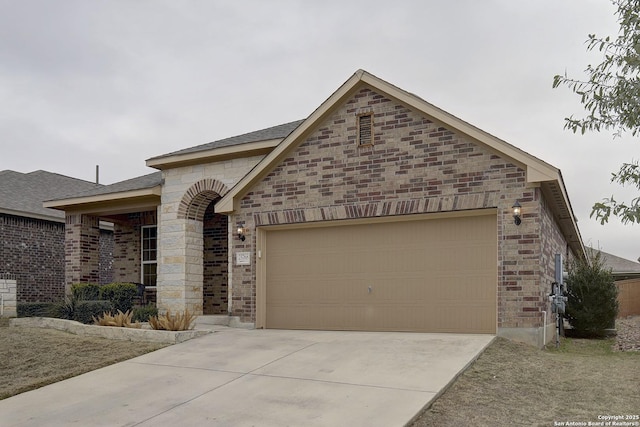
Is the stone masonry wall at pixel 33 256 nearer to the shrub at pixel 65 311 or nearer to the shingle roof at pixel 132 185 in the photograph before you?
the shingle roof at pixel 132 185

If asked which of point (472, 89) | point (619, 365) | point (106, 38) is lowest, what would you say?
point (619, 365)

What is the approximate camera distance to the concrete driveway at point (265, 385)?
6586 millimetres

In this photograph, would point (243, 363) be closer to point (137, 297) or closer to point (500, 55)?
point (137, 297)

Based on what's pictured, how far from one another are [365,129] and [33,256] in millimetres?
13678

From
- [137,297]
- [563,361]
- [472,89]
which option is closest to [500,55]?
[472,89]

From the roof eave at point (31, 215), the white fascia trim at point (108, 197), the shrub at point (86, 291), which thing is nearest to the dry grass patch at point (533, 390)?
the white fascia trim at point (108, 197)

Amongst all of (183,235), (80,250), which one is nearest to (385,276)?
(183,235)

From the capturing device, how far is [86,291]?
15664 mm

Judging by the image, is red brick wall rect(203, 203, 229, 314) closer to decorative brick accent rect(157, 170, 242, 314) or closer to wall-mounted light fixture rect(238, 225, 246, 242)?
decorative brick accent rect(157, 170, 242, 314)

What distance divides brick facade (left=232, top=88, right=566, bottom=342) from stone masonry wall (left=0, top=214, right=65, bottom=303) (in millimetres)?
9935

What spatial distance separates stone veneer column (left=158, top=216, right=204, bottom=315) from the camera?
14984 millimetres

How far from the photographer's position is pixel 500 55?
14.6 meters

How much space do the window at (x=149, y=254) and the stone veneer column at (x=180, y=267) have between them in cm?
225

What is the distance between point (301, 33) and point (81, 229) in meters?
8.78
